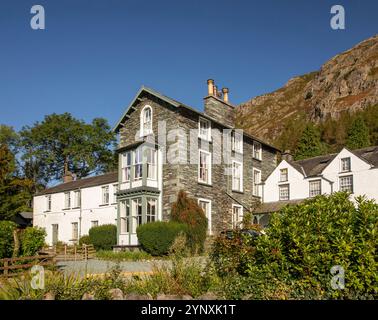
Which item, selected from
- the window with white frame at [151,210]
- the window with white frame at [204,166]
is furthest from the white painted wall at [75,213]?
the window with white frame at [204,166]

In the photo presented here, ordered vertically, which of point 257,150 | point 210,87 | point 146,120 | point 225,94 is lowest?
point 257,150

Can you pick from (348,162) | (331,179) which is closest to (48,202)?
(331,179)

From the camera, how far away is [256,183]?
36.4m

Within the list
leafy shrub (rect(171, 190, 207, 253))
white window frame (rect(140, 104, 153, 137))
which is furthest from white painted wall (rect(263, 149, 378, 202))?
white window frame (rect(140, 104, 153, 137))

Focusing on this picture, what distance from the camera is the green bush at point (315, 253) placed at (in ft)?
28.3

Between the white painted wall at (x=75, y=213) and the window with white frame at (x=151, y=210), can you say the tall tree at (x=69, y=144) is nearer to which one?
the white painted wall at (x=75, y=213)

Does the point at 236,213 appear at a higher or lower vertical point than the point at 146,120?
lower

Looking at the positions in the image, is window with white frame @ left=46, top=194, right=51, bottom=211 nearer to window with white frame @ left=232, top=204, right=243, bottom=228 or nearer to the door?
the door

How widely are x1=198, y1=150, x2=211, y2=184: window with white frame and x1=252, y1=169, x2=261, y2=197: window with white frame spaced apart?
23.8ft

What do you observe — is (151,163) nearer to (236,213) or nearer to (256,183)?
(236,213)

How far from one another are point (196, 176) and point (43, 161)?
3809 cm

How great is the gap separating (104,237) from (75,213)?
911 centimetres

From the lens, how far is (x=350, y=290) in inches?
342
